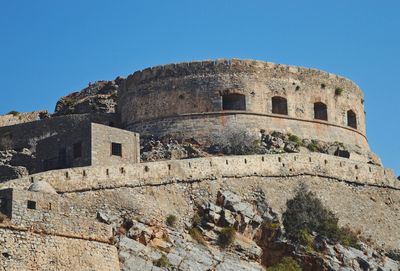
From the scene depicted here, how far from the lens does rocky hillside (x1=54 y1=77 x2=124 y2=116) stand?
177 ft

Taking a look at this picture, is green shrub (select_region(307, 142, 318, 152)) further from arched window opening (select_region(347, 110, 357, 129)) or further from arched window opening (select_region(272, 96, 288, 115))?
arched window opening (select_region(347, 110, 357, 129))

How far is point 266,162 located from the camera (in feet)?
143

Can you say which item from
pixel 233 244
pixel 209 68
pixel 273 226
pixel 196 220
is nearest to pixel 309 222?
pixel 273 226

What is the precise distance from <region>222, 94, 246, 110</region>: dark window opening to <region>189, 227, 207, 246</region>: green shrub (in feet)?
41.3

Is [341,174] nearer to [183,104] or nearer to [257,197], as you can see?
[257,197]

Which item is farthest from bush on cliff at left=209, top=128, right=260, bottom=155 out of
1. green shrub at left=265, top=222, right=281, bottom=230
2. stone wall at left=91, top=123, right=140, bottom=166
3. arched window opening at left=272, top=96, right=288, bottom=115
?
green shrub at left=265, top=222, right=281, bottom=230

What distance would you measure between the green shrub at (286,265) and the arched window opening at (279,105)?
12641mm

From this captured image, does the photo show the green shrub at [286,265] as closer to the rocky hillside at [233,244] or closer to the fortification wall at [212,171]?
the rocky hillside at [233,244]

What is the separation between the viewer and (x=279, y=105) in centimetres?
5109

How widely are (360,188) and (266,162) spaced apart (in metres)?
4.76

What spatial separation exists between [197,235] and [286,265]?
337 cm

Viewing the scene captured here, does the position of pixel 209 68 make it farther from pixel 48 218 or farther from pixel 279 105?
pixel 48 218

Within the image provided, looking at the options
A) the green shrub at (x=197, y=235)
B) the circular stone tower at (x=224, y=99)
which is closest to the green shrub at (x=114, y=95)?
the circular stone tower at (x=224, y=99)

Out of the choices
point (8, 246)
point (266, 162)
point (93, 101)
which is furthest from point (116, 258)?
point (93, 101)
